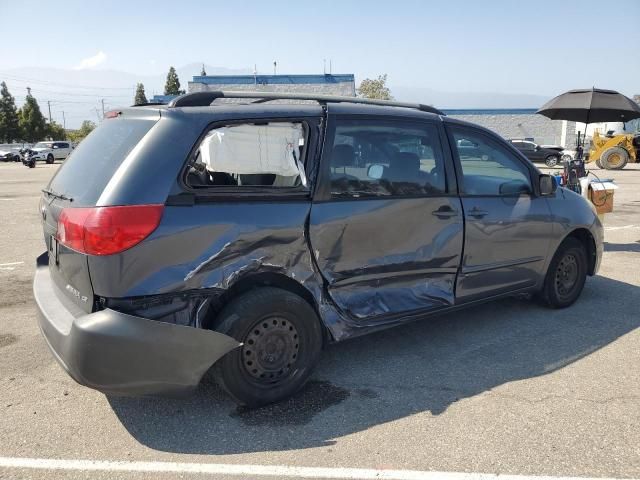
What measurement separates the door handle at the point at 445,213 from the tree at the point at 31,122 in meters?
65.1

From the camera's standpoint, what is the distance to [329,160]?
3.44 meters

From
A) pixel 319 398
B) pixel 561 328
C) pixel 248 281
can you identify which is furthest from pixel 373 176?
pixel 561 328

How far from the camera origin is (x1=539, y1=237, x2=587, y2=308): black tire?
4957 mm

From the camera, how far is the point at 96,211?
275cm

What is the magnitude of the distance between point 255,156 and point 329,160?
47cm

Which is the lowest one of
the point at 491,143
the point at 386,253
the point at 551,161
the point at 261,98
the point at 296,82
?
the point at 551,161

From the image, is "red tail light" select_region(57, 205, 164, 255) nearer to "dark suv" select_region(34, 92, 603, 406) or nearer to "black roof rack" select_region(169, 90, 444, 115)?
"dark suv" select_region(34, 92, 603, 406)

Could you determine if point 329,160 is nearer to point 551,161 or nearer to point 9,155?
point 551,161

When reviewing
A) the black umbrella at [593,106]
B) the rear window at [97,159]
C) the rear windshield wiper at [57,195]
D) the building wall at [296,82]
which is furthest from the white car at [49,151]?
the rear window at [97,159]

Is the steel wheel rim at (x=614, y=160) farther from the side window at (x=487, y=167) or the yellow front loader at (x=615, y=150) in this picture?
the side window at (x=487, y=167)

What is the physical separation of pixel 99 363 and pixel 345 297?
1.54 metres

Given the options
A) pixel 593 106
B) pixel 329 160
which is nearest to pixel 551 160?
pixel 593 106

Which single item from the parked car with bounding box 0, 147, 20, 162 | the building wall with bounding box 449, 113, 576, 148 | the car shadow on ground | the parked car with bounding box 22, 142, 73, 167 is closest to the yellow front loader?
the building wall with bounding box 449, 113, 576, 148

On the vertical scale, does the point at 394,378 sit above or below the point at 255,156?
below
